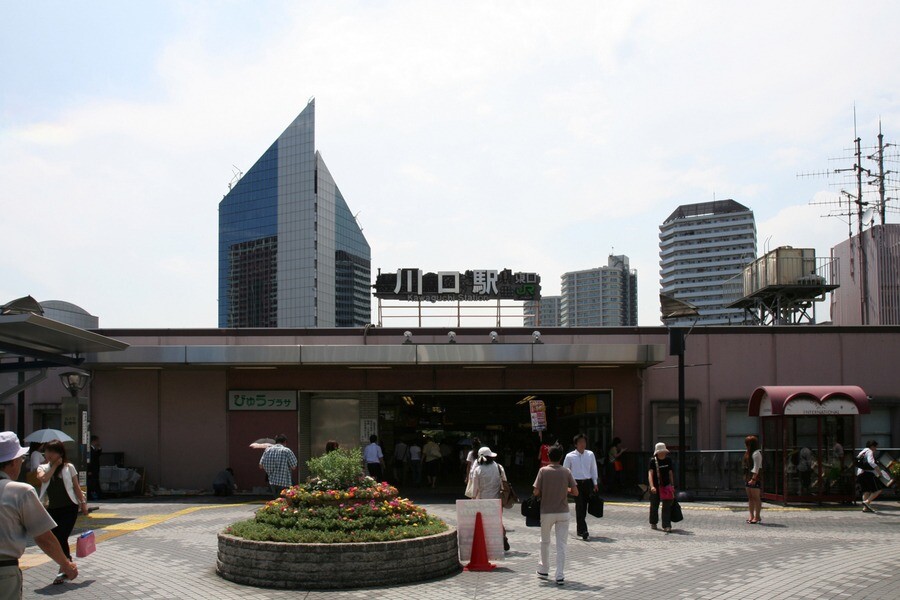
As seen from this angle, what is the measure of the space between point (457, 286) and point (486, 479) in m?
15.6

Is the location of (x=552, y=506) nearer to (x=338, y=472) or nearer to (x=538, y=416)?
(x=338, y=472)

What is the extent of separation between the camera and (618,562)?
491 inches

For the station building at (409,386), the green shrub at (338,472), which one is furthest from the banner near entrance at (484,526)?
the station building at (409,386)

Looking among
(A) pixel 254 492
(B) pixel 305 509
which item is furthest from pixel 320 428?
(B) pixel 305 509

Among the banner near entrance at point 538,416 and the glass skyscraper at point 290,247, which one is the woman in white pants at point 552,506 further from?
the glass skyscraper at point 290,247

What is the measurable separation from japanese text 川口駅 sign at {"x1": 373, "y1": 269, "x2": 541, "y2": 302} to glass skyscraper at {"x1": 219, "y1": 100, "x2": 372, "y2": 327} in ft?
336

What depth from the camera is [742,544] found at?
14.1 meters

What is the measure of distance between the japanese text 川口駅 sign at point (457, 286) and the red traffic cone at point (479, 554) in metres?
16.6

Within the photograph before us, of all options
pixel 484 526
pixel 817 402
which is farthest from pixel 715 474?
pixel 484 526

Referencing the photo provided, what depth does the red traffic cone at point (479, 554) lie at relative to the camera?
1180cm

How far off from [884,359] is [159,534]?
19.5 metres

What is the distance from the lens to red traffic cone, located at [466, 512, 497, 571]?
1180 cm

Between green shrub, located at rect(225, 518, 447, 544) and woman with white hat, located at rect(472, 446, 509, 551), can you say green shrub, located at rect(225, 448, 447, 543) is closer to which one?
green shrub, located at rect(225, 518, 447, 544)

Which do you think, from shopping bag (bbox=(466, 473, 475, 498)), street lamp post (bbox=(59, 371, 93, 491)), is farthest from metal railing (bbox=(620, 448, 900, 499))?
street lamp post (bbox=(59, 371, 93, 491))
